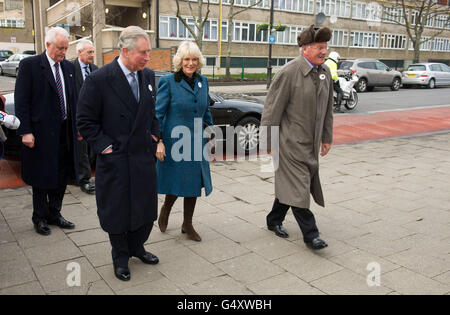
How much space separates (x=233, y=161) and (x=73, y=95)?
12.6 ft

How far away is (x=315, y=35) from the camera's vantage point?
12.9 ft

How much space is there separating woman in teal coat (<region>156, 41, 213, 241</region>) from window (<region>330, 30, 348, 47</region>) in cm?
4447

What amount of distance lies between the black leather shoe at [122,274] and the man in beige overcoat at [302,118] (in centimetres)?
152

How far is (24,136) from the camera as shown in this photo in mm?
4164

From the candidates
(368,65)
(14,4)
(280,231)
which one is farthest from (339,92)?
(14,4)

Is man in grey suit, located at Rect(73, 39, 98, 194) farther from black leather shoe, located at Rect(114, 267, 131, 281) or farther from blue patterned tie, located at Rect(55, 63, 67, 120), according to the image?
black leather shoe, located at Rect(114, 267, 131, 281)

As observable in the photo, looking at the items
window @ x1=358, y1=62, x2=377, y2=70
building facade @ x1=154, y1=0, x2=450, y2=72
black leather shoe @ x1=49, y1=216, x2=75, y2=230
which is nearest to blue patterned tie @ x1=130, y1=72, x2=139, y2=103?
black leather shoe @ x1=49, y1=216, x2=75, y2=230

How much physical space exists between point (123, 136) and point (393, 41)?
54.4 meters

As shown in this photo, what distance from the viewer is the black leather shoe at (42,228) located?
4340 millimetres

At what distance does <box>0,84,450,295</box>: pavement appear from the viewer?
135 inches

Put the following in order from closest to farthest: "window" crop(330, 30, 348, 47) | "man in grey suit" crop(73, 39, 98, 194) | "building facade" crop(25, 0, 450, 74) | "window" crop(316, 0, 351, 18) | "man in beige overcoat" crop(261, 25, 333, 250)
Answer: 1. "man in beige overcoat" crop(261, 25, 333, 250)
2. "man in grey suit" crop(73, 39, 98, 194)
3. "building facade" crop(25, 0, 450, 74)
4. "window" crop(316, 0, 351, 18)
5. "window" crop(330, 30, 348, 47)

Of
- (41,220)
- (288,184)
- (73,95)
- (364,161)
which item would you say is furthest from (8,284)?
(364,161)

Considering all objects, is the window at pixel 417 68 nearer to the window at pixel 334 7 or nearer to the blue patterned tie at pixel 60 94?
the window at pixel 334 7

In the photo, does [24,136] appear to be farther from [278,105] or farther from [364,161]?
[364,161]
